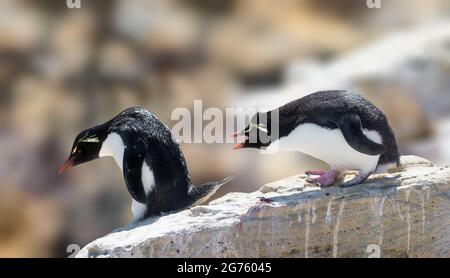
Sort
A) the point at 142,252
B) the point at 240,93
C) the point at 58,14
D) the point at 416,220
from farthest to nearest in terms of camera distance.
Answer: the point at 58,14 < the point at 240,93 < the point at 416,220 < the point at 142,252

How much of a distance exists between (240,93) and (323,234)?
3626 millimetres

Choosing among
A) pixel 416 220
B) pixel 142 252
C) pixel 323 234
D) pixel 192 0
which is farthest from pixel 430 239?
pixel 192 0

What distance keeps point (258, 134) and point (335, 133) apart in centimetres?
32

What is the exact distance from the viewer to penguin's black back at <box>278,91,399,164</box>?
345cm

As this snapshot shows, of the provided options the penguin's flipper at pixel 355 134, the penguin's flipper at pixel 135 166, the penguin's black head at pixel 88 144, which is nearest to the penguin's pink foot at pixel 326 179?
the penguin's flipper at pixel 355 134

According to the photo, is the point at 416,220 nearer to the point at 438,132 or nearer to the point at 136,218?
the point at 136,218

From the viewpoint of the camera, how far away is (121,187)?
6.41 meters

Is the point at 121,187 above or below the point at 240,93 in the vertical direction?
below

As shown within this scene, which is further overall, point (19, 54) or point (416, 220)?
point (19, 54)

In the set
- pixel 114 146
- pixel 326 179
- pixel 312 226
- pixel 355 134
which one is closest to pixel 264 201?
pixel 312 226

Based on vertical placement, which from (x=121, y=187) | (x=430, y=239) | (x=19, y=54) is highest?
(x=19, y=54)

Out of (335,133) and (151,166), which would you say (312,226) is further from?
(151,166)

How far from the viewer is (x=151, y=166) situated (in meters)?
3.53

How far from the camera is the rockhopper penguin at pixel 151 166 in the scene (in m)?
3.53
